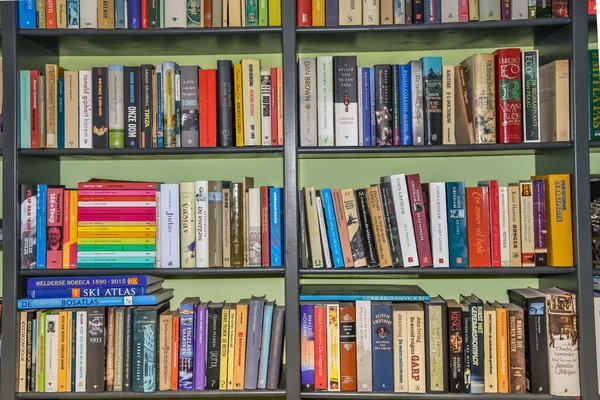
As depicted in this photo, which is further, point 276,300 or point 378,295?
point 276,300

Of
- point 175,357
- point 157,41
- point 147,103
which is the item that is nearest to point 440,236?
point 175,357

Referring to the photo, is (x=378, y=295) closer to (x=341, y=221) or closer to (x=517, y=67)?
(x=341, y=221)

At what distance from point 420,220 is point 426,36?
0.63 m

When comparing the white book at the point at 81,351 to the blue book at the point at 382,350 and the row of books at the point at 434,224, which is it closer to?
the row of books at the point at 434,224

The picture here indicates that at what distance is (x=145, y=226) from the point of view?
1763 millimetres

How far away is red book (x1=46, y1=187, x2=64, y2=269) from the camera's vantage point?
1757 mm

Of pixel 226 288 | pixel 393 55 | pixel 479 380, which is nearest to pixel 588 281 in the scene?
pixel 479 380

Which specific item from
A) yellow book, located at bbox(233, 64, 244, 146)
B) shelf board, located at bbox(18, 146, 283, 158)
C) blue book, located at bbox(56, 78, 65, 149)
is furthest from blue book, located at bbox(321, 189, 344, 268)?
blue book, located at bbox(56, 78, 65, 149)

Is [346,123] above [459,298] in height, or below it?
above

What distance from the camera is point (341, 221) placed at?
175cm

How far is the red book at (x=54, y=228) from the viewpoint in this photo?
5.76 feet

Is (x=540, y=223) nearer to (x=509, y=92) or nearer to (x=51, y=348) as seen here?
(x=509, y=92)

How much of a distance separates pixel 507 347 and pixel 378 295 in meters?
0.44

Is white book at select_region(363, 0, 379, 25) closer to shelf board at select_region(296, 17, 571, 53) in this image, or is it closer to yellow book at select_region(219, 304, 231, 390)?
shelf board at select_region(296, 17, 571, 53)
